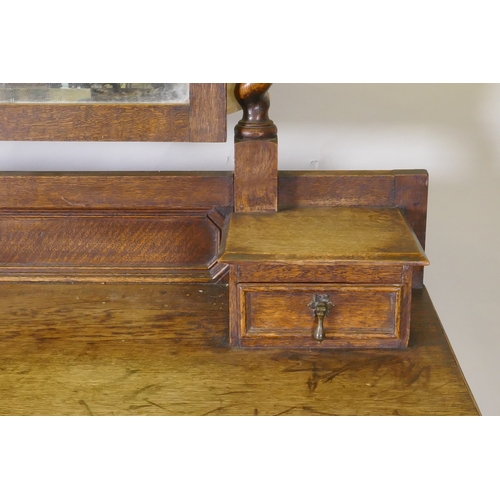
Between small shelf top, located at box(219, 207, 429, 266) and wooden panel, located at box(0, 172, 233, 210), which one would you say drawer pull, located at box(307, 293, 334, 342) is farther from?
wooden panel, located at box(0, 172, 233, 210)

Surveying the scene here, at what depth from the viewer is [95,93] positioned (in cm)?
111

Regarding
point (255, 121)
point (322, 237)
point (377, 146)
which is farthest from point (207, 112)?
point (377, 146)

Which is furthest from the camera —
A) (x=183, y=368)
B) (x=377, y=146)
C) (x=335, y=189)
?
(x=377, y=146)

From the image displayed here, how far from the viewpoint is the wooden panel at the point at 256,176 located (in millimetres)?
1187

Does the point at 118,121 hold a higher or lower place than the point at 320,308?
higher

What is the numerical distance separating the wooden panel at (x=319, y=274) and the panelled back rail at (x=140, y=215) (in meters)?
0.23

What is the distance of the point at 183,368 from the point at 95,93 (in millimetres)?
421

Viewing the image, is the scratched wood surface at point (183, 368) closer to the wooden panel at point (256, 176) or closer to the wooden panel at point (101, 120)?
the wooden panel at point (256, 176)

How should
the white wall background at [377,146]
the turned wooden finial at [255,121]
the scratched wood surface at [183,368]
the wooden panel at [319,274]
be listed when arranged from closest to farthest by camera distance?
the scratched wood surface at [183,368], the wooden panel at [319,274], the turned wooden finial at [255,121], the white wall background at [377,146]

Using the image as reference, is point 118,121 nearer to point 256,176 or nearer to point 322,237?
point 256,176

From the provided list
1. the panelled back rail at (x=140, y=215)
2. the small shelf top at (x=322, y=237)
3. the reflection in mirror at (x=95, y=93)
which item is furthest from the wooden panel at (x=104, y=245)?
the reflection in mirror at (x=95, y=93)

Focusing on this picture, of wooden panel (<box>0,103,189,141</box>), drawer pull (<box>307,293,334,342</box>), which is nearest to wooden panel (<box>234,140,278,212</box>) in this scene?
wooden panel (<box>0,103,189,141</box>)

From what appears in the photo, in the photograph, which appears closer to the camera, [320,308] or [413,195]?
[320,308]
